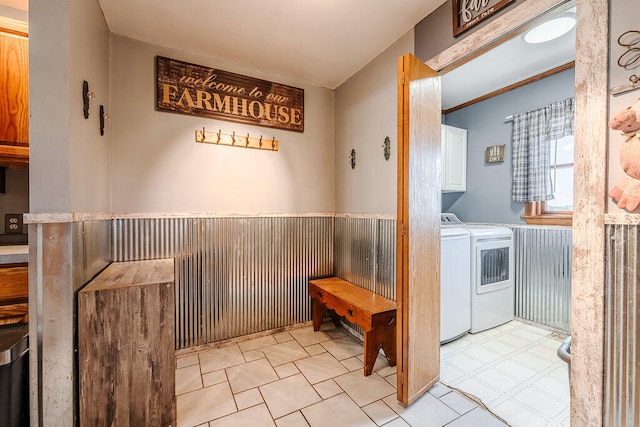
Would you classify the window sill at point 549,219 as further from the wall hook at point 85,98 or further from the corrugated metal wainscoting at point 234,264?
the wall hook at point 85,98

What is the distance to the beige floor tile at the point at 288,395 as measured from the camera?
Result: 1.73 metres

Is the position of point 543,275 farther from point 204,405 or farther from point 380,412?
point 204,405

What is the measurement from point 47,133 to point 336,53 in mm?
2208

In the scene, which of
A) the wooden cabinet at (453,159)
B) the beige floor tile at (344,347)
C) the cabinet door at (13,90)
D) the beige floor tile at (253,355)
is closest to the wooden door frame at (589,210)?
the beige floor tile at (344,347)

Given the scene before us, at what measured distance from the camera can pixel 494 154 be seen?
3.45 m

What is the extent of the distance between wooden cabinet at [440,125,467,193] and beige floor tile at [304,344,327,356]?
Answer: 255 cm

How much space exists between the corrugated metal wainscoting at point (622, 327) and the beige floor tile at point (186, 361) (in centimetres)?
260

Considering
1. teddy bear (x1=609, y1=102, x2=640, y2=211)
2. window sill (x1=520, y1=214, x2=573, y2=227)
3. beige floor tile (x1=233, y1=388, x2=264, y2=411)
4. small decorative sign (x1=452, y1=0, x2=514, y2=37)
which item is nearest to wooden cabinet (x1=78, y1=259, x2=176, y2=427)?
beige floor tile (x1=233, y1=388, x2=264, y2=411)

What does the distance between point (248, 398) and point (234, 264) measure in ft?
3.83

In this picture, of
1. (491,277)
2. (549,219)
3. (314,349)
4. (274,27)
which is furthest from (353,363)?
(274,27)

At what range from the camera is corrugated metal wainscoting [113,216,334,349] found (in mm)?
2354

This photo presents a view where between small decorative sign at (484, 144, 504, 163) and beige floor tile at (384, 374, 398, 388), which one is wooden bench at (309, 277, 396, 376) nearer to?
beige floor tile at (384, 374, 398, 388)

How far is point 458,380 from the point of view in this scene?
2.04 m

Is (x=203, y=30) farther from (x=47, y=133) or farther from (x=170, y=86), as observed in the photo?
(x=47, y=133)
